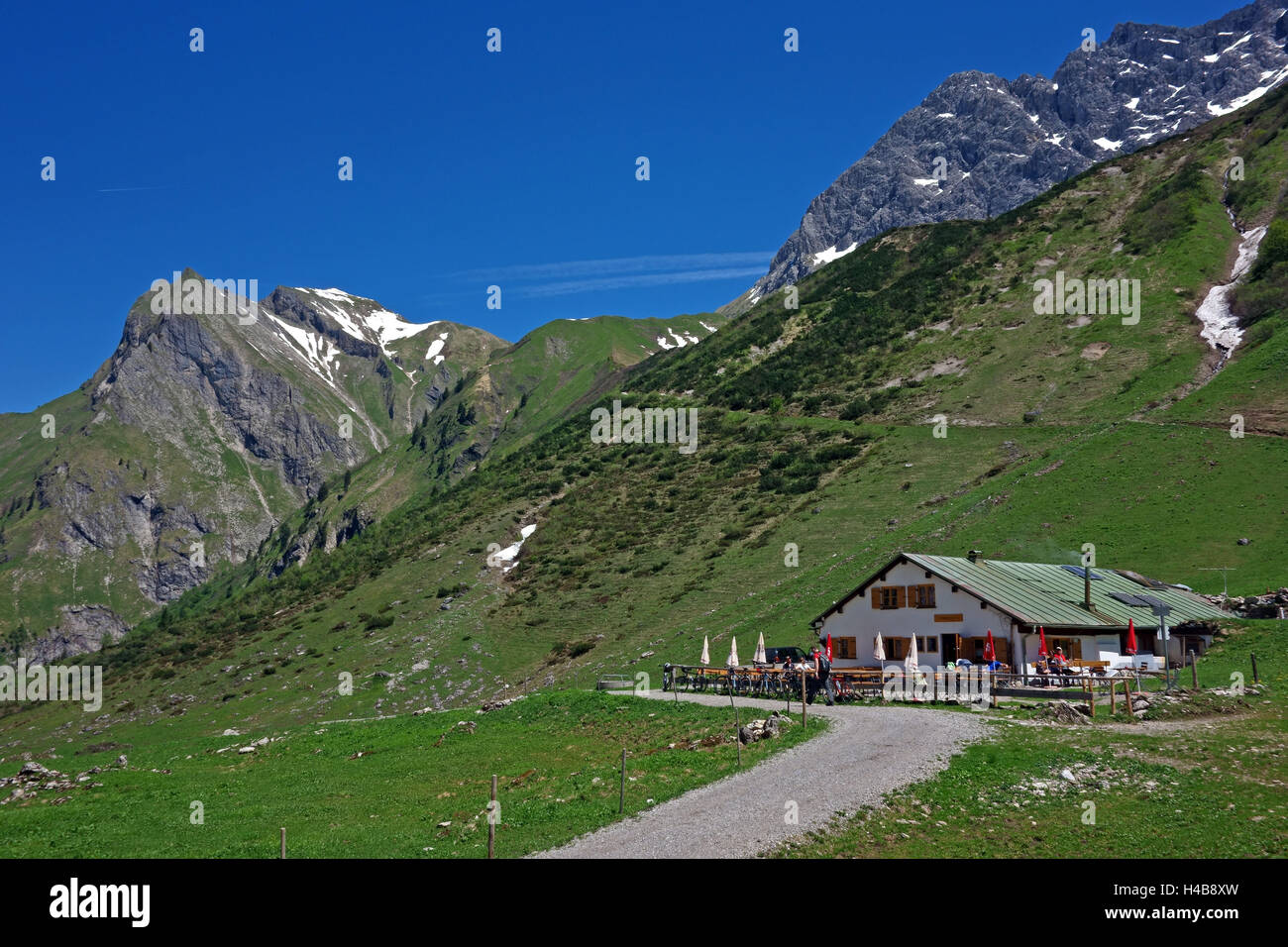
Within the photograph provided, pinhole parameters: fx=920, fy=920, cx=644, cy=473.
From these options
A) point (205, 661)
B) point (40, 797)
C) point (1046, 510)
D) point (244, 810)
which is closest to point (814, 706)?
point (244, 810)

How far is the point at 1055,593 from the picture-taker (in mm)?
51812

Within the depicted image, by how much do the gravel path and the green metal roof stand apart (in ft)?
50.5

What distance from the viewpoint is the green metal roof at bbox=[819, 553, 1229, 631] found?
4741cm

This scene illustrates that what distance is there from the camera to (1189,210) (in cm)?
14350

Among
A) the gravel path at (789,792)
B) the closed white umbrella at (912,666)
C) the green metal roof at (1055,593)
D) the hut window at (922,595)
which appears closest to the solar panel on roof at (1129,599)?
the green metal roof at (1055,593)

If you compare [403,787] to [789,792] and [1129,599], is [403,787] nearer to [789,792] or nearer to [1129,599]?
[789,792]

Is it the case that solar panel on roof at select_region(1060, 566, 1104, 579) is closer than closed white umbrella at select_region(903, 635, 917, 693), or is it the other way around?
closed white umbrella at select_region(903, 635, 917, 693)

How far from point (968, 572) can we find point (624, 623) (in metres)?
36.0

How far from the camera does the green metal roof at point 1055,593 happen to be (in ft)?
156

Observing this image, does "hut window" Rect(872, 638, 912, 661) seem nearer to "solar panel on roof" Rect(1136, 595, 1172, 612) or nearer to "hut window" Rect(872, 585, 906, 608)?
"hut window" Rect(872, 585, 906, 608)

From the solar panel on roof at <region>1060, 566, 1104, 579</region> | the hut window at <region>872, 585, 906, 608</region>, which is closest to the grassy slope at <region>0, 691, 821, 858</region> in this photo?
the hut window at <region>872, 585, 906, 608</region>

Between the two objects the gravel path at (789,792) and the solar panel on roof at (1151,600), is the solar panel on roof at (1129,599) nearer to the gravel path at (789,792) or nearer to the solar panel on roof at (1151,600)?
the solar panel on roof at (1151,600)

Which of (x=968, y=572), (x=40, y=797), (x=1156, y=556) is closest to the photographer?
(x=40, y=797)
